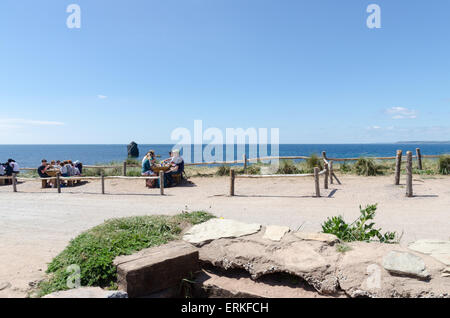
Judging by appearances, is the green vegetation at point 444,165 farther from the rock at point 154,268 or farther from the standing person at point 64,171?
the standing person at point 64,171

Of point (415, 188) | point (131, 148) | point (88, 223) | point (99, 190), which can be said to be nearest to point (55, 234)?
point (88, 223)

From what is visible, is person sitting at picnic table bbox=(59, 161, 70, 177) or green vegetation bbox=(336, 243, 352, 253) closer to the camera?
green vegetation bbox=(336, 243, 352, 253)

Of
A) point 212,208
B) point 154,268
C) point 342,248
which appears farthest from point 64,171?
point 342,248

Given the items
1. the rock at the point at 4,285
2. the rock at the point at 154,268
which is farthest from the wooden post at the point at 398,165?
the rock at the point at 4,285

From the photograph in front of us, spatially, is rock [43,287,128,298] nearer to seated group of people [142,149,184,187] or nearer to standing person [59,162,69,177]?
seated group of people [142,149,184,187]

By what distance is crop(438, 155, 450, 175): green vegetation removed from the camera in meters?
14.4

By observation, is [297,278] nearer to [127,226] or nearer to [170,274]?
[170,274]

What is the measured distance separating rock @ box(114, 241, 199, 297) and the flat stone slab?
7.89ft

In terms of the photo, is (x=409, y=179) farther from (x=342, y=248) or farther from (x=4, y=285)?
(x=4, y=285)

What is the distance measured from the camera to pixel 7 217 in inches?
309

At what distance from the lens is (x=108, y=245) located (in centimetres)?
375

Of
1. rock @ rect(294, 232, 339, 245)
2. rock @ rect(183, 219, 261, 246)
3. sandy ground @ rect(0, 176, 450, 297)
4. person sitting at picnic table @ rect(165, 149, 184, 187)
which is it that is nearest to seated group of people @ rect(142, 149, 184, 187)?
person sitting at picnic table @ rect(165, 149, 184, 187)

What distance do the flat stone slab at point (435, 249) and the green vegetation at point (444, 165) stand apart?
44.1 feet
